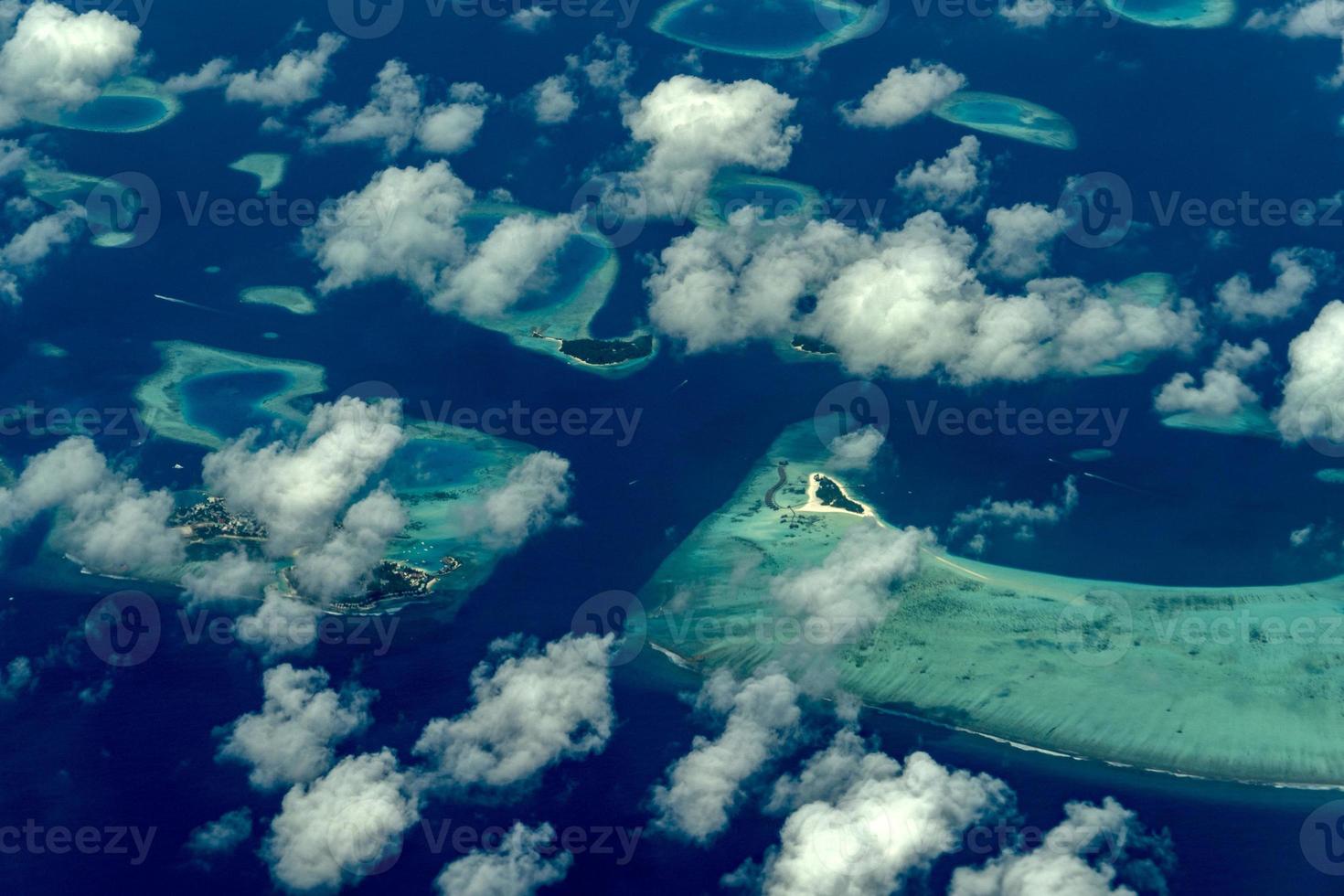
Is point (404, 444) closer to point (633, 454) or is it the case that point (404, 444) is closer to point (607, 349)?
point (633, 454)

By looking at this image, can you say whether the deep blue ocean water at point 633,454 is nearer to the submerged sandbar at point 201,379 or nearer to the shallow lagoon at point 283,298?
the shallow lagoon at point 283,298

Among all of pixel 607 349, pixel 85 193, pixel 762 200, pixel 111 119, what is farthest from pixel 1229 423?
pixel 111 119

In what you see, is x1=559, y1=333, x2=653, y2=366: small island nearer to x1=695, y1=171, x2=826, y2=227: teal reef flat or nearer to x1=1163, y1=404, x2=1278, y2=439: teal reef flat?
x1=695, y1=171, x2=826, y2=227: teal reef flat

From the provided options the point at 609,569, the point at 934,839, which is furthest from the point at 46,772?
the point at 934,839

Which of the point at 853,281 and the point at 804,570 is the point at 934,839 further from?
the point at 853,281

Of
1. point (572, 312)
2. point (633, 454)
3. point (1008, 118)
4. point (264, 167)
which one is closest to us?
point (633, 454)


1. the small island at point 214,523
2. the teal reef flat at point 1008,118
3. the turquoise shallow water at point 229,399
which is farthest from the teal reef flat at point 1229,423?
the turquoise shallow water at point 229,399
